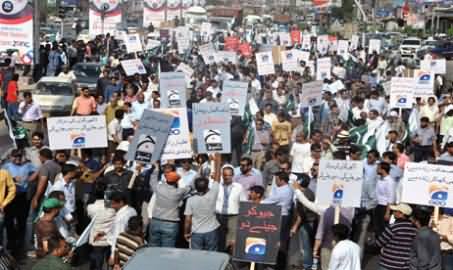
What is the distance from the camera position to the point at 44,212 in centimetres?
1015

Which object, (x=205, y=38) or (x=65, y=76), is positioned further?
(x=205, y=38)

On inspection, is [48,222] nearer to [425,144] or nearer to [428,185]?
[428,185]

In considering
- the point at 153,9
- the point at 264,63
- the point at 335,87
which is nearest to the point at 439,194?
the point at 335,87

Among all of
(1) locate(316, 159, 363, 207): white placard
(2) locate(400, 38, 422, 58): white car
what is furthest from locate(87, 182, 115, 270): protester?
(2) locate(400, 38, 422, 58): white car

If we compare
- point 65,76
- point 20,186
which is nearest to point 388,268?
point 20,186

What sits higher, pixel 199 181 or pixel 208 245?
pixel 199 181

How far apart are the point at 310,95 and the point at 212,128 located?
20.9 ft

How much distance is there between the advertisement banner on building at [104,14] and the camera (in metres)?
41.2

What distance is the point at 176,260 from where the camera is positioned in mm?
8398

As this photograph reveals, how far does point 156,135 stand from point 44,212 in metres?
3.25

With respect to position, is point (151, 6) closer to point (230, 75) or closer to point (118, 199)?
point (230, 75)

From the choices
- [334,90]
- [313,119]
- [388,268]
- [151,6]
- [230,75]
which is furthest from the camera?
[151,6]

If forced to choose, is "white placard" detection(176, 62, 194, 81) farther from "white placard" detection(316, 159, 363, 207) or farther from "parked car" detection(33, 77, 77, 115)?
"white placard" detection(316, 159, 363, 207)

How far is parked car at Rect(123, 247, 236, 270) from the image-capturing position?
8305mm
